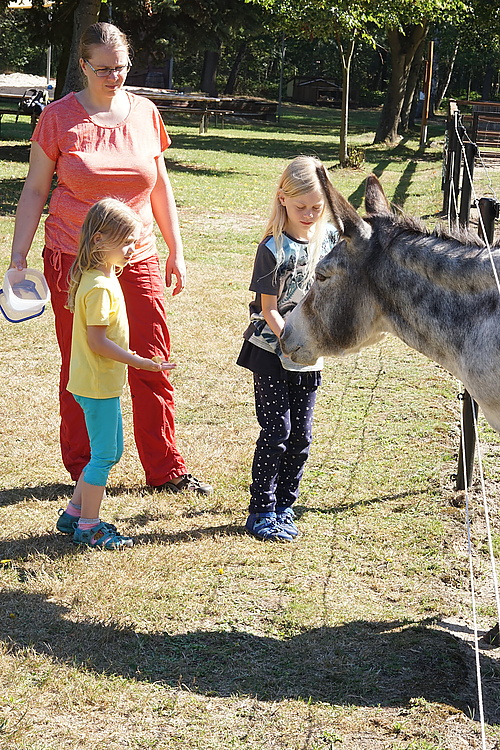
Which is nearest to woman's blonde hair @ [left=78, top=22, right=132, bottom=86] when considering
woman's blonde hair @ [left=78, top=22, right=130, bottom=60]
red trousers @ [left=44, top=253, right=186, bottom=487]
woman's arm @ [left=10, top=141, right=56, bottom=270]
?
woman's blonde hair @ [left=78, top=22, right=130, bottom=60]

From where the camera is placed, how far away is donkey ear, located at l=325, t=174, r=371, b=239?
3.28 m

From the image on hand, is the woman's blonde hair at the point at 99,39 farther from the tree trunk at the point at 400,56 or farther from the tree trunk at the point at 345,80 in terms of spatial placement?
the tree trunk at the point at 400,56

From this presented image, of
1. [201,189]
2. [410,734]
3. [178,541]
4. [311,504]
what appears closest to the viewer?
[410,734]

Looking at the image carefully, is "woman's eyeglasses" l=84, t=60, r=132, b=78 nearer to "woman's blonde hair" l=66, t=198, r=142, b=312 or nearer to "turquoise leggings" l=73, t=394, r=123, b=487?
"woman's blonde hair" l=66, t=198, r=142, b=312

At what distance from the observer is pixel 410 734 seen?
120 inches

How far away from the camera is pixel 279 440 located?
175 inches

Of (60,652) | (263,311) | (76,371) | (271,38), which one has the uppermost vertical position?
(271,38)

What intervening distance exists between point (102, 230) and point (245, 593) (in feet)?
6.17

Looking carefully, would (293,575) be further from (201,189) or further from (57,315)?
(201,189)

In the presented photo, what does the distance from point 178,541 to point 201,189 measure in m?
14.2

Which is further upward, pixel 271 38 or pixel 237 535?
pixel 271 38

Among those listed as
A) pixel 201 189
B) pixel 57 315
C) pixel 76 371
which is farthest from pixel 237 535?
pixel 201 189

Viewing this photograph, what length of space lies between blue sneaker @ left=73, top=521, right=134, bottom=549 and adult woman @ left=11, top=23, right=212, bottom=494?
1.95 feet

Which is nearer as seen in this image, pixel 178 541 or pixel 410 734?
pixel 410 734
